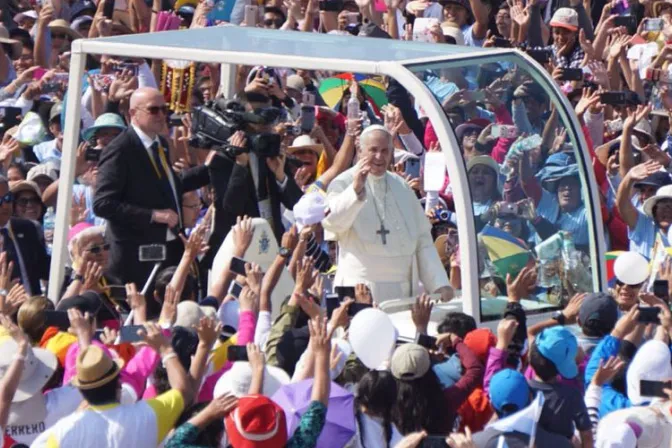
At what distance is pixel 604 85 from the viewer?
13.5 m

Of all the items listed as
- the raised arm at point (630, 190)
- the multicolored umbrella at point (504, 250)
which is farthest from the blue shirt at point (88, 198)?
the raised arm at point (630, 190)

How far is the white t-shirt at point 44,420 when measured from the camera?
24.7 ft

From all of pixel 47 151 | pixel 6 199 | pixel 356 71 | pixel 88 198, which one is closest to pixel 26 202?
pixel 88 198

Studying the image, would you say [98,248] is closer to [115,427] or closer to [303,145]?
[303,145]

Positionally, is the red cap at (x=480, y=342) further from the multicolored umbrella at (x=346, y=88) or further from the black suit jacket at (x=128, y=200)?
the multicolored umbrella at (x=346, y=88)

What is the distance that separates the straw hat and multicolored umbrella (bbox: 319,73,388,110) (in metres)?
6.47

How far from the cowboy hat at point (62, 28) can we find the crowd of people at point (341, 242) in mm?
25

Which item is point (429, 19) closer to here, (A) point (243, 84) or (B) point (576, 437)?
(A) point (243, 84)

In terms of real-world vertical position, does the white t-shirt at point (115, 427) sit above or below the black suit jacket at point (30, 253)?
above

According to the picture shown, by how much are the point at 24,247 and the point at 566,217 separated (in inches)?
120

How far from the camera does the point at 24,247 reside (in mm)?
10773

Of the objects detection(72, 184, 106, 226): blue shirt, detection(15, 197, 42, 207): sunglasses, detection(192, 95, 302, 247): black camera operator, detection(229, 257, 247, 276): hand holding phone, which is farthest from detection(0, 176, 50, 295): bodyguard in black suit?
detection(229, 257, 247, 276): hand holding phone

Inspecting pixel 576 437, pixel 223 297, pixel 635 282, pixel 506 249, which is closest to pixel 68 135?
pixel 223 297

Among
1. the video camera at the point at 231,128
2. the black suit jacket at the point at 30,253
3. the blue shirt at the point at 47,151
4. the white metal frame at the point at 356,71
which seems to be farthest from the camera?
the blue shirt at the point at 47,151
